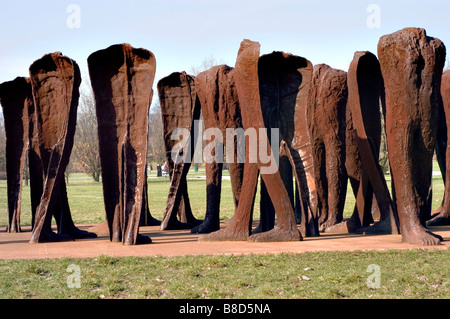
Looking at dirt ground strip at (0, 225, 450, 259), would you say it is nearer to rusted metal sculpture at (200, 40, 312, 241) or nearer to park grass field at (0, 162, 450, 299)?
rusted metal sculpture at (200, 40, 312, 241)

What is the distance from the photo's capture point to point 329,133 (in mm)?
10883

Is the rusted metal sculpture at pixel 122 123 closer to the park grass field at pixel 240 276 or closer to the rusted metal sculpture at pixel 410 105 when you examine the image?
A: the park grass field at pixel 240 276

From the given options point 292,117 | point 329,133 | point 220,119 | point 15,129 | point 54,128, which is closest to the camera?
point 292,117

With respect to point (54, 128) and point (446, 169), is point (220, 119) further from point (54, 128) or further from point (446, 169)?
point (446, 169)

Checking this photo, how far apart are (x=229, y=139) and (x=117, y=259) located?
11.2ft

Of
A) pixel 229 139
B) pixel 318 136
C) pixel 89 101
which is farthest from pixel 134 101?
pixel 89 101

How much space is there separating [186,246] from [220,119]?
2474mm

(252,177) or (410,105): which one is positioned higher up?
(410,105)

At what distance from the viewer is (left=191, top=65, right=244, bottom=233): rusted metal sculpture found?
1015 cm

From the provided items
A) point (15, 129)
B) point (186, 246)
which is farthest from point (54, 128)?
point (186, 246)

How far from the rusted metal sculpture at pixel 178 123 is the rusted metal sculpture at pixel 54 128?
1.89 metres

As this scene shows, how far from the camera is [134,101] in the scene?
9.31 meters

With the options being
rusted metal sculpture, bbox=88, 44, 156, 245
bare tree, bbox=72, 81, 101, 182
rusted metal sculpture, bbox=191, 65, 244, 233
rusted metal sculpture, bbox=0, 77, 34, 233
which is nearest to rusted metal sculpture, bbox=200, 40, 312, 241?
rusted metal sculpture, bbox=191, 65, 244, 233
